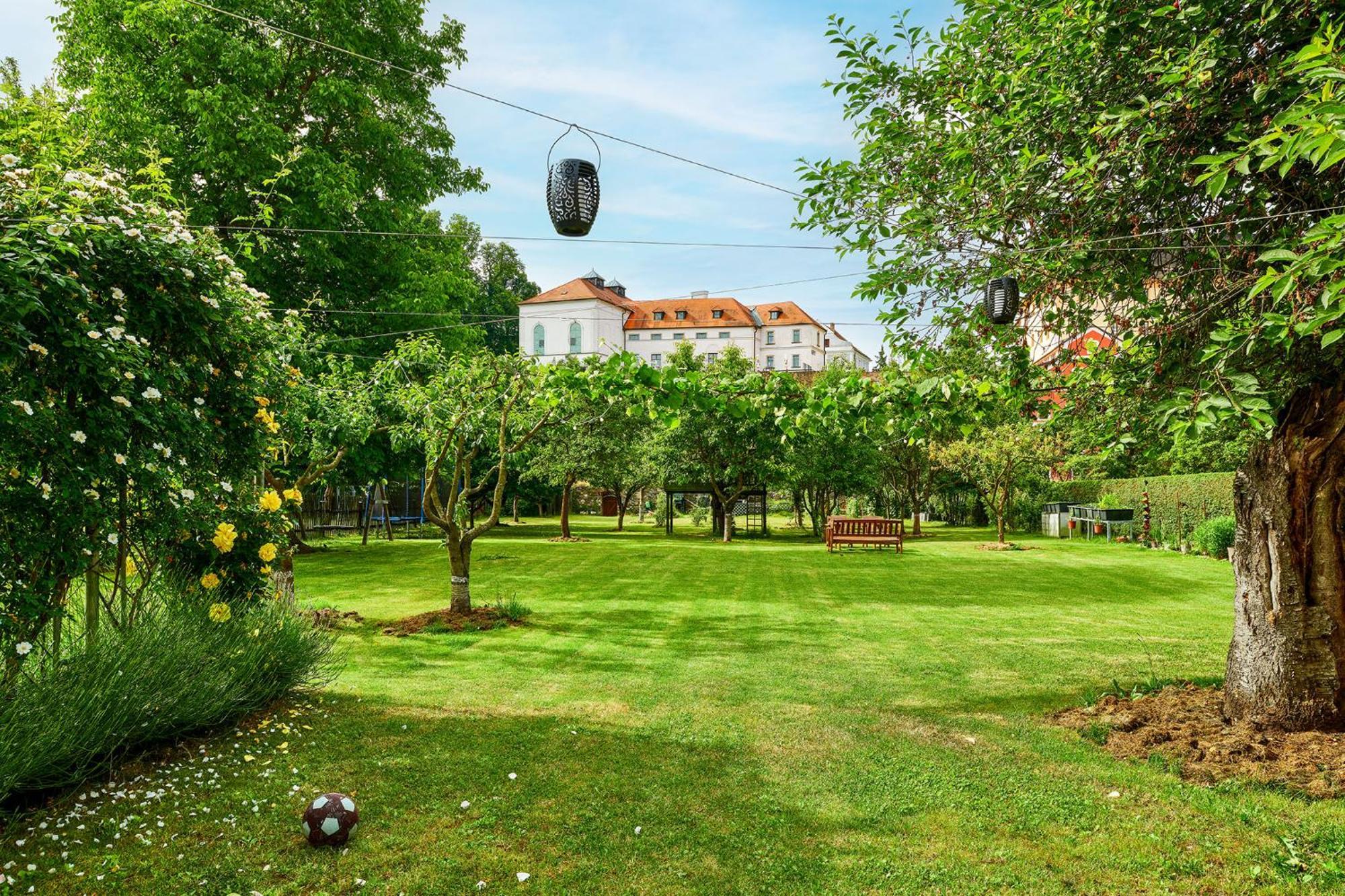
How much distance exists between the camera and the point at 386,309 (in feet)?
52.6

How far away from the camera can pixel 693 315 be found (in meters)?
63.4

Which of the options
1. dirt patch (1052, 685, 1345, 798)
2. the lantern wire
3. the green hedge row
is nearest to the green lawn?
dirt patch (1052, 685, 1345, 798)

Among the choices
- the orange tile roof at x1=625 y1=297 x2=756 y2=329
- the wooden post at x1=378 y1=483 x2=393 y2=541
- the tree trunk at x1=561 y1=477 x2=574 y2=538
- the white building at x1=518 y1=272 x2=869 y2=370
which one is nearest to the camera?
the wooden post at x1=378 y1=483 x2=393 y2=541

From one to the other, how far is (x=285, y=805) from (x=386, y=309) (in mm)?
13951

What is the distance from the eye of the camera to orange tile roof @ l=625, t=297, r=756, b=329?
206 feet

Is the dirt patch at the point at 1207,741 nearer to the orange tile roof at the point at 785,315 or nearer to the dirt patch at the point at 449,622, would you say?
the dirt patch at the point at 449,622

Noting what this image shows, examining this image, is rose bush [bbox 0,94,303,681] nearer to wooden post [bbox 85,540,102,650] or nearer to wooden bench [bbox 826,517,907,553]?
wooden post [bbox 85,540,102,650]

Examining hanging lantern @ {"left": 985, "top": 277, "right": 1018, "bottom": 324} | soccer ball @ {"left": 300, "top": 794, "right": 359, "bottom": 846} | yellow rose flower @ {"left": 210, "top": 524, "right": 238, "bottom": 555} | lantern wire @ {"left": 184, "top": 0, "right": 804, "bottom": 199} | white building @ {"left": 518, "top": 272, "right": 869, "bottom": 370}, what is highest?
white building @ {"left": 518, "top": 272, "right": 869, "bottom": 370}

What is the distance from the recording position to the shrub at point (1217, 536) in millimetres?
16500

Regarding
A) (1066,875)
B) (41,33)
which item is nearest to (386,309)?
(41,33)

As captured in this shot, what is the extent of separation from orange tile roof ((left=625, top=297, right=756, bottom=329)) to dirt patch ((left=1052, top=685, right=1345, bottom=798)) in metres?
58.6

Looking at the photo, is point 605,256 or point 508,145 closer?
point 508,145

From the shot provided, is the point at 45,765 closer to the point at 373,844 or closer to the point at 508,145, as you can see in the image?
the point at 373,844

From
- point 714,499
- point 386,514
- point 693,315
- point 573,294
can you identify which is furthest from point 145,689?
point 693,315
